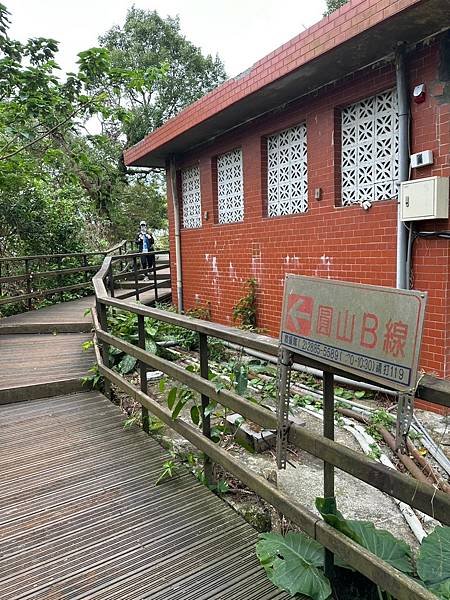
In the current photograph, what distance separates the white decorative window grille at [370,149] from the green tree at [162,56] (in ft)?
55.0

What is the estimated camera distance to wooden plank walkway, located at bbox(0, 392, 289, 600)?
5.96ft

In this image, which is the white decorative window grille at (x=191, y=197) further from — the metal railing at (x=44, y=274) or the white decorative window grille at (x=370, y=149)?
the white decorative window grille at (x=370, y=149)

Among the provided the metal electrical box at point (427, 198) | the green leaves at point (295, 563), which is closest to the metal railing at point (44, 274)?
the metal electrical box at point (427, 198)

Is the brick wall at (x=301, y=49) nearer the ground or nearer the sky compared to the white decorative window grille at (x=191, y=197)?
nearer the sky

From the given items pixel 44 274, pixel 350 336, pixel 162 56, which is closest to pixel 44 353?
pixel 44 274

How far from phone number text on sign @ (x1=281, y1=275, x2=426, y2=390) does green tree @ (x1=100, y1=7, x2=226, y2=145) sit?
20.3 m

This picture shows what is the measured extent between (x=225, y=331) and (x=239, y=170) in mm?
5091

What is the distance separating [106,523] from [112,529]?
64mm

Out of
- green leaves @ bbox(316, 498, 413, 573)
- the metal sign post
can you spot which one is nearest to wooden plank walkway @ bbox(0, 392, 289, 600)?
green leaves @ bbox(316, 498, 413, 573)

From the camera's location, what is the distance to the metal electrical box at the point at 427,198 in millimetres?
3859

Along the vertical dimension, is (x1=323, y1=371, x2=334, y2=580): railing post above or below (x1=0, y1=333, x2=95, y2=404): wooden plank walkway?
above

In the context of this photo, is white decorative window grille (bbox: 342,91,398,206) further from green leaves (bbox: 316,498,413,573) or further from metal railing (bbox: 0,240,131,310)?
metal railing (bbox: 0,240,131,310)

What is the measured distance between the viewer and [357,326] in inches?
52.1

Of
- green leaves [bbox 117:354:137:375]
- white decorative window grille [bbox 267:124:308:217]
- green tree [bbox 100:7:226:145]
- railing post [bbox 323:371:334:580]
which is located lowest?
green leaves [bbox 117:354:137:375]
